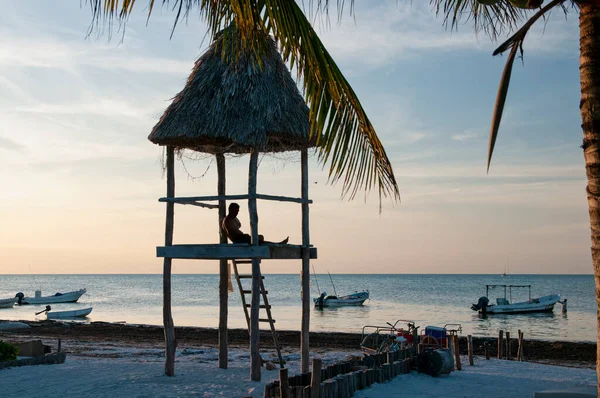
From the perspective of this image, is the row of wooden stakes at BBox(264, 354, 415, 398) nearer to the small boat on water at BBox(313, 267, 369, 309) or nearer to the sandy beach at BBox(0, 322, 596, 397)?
the sandy beach at BBox(0, 322, 596, 397)

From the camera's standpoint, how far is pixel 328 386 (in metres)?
10.3

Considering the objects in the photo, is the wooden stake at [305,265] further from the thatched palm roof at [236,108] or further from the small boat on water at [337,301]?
the small boat on water at [337,301]

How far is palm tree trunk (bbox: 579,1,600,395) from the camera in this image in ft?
19.3

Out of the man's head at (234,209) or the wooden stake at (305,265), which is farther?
the wooden stake at (305,265)

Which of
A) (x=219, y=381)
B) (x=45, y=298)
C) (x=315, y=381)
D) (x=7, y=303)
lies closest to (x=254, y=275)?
(x=219, y=381)

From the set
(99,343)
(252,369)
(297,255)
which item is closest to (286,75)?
(297,255)

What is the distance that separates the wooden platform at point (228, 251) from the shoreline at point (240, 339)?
14.5 meters

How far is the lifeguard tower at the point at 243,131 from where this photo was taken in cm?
1277

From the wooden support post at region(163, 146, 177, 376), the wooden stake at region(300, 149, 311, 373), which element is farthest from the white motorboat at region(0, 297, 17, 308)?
the wooden stake at region(300, 149, 311, 373)

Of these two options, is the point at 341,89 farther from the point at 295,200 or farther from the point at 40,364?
the point at 40,364

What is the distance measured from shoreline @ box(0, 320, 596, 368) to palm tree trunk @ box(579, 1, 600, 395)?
2097 centimetres

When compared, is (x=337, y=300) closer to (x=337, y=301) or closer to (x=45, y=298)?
(x=337, y=301)

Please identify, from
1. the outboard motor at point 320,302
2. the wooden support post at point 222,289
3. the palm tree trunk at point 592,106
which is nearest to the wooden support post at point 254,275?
the wooden support post at point 222,289

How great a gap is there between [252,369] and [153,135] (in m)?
4.90
